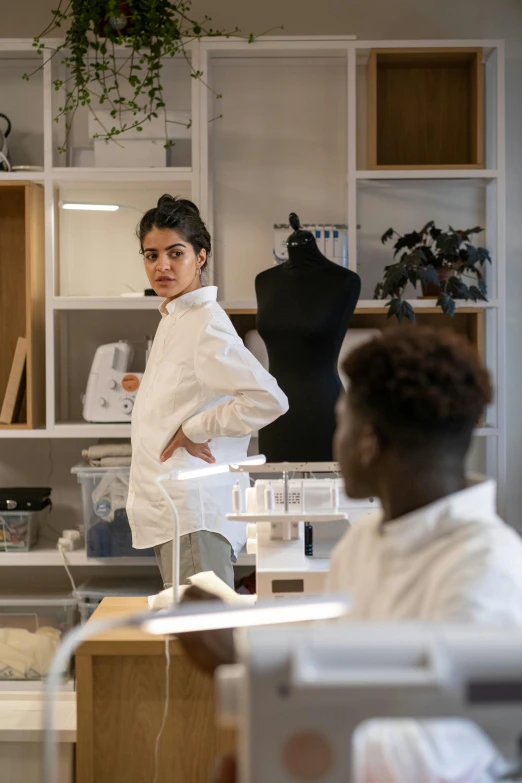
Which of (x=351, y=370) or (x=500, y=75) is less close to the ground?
(x=500, y=75)

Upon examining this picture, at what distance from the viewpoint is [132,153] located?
11.8 ft

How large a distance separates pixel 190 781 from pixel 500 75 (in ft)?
8.77

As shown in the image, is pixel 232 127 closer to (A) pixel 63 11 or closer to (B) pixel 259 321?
(A) pixel 63 11

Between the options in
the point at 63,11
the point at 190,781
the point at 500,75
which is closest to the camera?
the point at 190,781

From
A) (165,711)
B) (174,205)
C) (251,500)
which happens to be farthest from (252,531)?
Result: (174,205)

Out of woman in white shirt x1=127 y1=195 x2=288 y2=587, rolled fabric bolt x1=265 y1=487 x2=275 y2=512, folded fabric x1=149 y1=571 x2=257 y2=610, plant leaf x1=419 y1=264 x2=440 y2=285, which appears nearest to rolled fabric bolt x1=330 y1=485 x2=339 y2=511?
rolled fabric bolt x1=265 y1=487 x2=275 y2=512

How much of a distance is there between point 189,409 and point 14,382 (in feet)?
4.36

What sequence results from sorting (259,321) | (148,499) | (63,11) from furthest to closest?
(63,11), (259,321), (148,499)

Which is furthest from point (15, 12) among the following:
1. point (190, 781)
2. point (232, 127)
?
point (190, 781)

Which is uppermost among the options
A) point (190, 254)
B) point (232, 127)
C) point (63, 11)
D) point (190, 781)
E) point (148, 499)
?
point (63, 11)

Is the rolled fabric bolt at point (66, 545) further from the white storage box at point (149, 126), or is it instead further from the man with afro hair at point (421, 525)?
the man with afro hair at point (421, 525)

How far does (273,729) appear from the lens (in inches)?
31.0

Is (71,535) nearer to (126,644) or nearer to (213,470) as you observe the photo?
(126,644)

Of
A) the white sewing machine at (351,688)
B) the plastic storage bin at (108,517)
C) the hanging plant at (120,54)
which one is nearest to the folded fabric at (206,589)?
the white sewing machine at (351,688)
